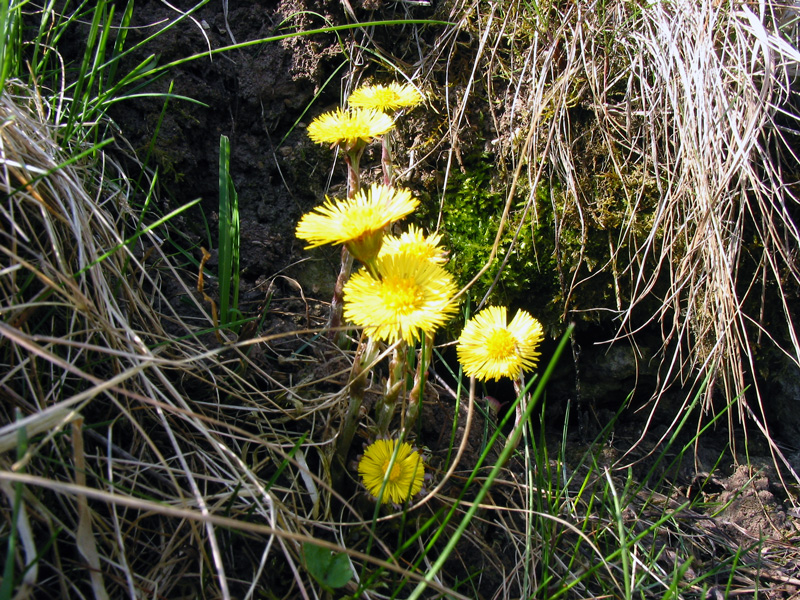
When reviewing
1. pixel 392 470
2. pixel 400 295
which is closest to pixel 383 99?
pixel 400 295

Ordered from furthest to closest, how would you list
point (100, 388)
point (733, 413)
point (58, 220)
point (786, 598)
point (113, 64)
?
1. point (733, 413)
2. point (113, 64)
3. point (786, 598)
4. point (58, 220)
5. point (100, 388)

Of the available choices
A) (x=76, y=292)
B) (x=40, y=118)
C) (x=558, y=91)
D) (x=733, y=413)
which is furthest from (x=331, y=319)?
(x=733, y=413)

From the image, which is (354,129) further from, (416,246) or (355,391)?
(355,391)

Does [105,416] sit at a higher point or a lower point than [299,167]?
lower

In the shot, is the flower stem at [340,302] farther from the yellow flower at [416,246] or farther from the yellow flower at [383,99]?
the yellow flower at [383,99]

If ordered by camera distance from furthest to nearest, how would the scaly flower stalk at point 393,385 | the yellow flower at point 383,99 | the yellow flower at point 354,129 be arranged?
the yellow flower at point 383,99
the yellow flower at point 354,129
the scaly flower stalk at point 393,385

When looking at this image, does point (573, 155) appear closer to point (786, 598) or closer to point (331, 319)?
point (331, 319)

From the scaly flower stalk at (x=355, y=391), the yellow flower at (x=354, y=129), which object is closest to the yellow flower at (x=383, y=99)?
the yellow flower at (x=354, y=129)
